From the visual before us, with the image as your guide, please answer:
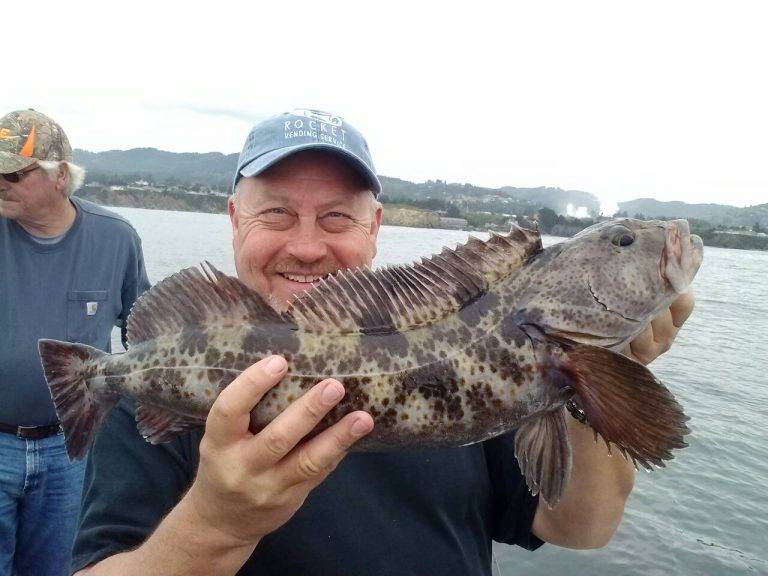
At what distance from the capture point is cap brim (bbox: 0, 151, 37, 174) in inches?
182

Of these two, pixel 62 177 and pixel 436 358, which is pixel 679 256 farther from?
pixel 62 177

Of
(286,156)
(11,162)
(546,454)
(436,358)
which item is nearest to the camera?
(436,358)

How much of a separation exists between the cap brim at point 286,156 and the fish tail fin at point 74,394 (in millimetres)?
1306

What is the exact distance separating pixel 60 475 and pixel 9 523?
52cm

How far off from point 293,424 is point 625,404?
1.40 m

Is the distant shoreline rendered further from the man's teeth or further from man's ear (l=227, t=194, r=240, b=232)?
the man's teeth

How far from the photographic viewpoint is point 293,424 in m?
2.05

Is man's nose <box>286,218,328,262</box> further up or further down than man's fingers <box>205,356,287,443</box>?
further up

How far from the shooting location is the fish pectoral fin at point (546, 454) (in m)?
2.53

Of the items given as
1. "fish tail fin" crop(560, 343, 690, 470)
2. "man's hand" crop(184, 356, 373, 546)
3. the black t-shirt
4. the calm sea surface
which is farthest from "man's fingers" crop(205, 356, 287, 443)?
the calm sea surface

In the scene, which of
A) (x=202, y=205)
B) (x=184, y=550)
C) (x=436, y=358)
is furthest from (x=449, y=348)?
(x=202, y=205)

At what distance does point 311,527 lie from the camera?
102 inches

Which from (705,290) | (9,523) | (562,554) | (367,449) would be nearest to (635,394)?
(367,449)

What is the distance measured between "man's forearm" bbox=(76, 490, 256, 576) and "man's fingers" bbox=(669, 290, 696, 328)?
2.27m
